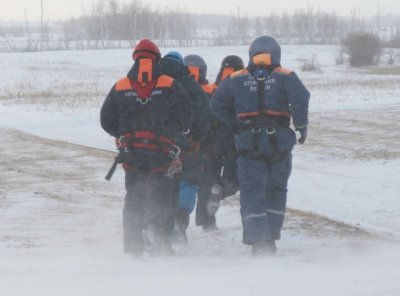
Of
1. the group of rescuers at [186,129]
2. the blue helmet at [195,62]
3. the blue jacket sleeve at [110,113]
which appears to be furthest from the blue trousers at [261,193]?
the blue helmet at [195,62]

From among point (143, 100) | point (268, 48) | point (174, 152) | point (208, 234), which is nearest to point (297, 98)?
point (268, 48)

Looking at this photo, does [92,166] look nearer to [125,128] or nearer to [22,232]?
[22,232]

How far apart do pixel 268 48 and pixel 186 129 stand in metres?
0.92

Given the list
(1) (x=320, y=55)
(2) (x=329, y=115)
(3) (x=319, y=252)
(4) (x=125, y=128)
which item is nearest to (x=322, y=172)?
(3) (x=319, y=252)

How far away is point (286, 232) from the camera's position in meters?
8.38

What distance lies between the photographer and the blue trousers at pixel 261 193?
23.1 ft

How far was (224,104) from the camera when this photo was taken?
713cm

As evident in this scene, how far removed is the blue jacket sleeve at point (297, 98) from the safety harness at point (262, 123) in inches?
6.9

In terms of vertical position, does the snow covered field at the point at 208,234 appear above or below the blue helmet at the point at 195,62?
below

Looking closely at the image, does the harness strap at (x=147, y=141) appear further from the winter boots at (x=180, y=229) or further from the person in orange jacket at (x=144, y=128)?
the winter boots at (x=180, y=229)

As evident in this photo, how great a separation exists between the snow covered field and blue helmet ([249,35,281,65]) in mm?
1574

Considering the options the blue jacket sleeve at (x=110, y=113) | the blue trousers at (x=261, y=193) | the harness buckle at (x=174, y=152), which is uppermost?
the blue jacket sleeve at (x=110, y=113)

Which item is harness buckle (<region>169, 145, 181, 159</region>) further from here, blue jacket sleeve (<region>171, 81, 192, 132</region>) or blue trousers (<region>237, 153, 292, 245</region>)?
blue trousers (<region>237, 153, 292, 245</region>)

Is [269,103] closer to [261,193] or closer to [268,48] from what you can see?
[268,48]
